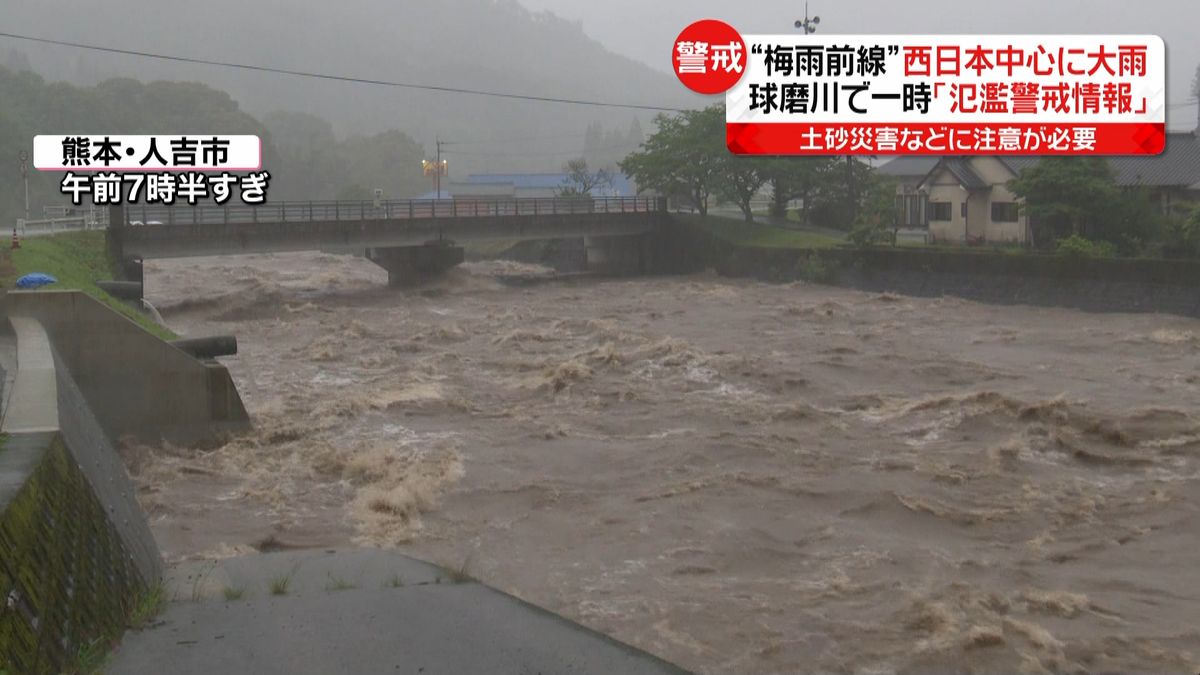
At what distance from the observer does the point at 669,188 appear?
6034 centimetres

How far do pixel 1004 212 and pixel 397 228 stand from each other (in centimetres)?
2561

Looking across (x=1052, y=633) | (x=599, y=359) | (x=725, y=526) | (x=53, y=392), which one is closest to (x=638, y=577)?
(x=725, y=526)

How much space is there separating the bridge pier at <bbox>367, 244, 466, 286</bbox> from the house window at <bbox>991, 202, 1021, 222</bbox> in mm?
23233

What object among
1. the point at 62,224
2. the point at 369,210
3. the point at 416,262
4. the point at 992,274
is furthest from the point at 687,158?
the point at 62,224

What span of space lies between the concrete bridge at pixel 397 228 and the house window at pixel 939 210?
546 inches

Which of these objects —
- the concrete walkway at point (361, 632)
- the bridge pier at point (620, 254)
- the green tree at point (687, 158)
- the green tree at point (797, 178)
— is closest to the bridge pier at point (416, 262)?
the bridge pier at point (620, 254)

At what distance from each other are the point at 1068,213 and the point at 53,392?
37469 mm

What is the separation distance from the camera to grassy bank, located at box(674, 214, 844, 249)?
53.1 m

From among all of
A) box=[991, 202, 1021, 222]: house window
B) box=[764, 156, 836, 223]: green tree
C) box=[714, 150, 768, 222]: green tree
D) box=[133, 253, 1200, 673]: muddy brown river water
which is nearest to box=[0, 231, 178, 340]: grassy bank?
box=[133, 253, 1200, 673]: muddy brown river water

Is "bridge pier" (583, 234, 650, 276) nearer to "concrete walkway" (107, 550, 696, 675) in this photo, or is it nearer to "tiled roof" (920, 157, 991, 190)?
"tiled roof" (920, 157, 991, 190)

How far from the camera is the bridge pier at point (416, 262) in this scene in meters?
52.2

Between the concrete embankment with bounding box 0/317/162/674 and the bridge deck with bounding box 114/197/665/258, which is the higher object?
the bridge deck with bounding box 114/197/665/258

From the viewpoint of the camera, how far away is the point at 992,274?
42.4m

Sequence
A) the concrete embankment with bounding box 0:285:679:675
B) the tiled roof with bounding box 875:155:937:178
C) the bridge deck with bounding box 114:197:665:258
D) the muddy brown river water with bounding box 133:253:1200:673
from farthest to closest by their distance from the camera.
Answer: the tiled roof with bounding box 875:155:937:178, the bridge deck with bounding box 114:197:665:258, the muddy brown river water with bounding box 133:253:1200:673, the concrete embankment with bounding box 0:285:679:675
